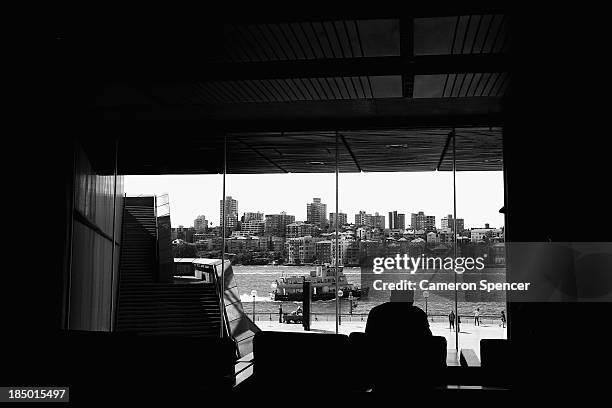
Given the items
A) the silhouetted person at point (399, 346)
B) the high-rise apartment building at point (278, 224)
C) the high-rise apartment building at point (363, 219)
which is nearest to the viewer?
the silhouetted person at point (399, 346)

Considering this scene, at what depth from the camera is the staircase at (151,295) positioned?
1370 centimetres

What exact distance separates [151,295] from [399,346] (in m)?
12.6

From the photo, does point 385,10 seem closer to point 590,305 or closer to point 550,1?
point 550,1

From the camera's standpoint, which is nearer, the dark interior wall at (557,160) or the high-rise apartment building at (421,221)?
the dark interior wall at (557,160)

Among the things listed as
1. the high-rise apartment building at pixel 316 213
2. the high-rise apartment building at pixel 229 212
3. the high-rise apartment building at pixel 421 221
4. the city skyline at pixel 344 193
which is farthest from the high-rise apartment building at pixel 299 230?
the high-rise apartment building at pixel 229 212

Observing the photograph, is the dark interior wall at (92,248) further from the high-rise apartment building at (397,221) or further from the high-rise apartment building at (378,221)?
the high-rise apartment building at (397,221)

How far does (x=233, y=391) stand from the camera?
2500mm

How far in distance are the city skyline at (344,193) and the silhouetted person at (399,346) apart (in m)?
5.18

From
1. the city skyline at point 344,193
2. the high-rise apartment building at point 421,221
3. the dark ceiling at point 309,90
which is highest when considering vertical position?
the dark ceiling at point 309,90

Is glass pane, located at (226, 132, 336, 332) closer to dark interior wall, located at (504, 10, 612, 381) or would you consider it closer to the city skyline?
the city skyline

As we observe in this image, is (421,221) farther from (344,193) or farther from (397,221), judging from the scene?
(344,193)

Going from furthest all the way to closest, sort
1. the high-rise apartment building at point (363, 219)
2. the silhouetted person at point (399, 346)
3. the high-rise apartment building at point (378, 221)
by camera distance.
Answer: the high-rise apartment building at point (378, 221)
the high-rise apartment building at point (363, 219)
the silhouetted person at point (399, 346)

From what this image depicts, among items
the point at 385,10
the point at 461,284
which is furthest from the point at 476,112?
the point at 385,10

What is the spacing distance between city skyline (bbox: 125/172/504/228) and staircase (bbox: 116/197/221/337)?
451cm
